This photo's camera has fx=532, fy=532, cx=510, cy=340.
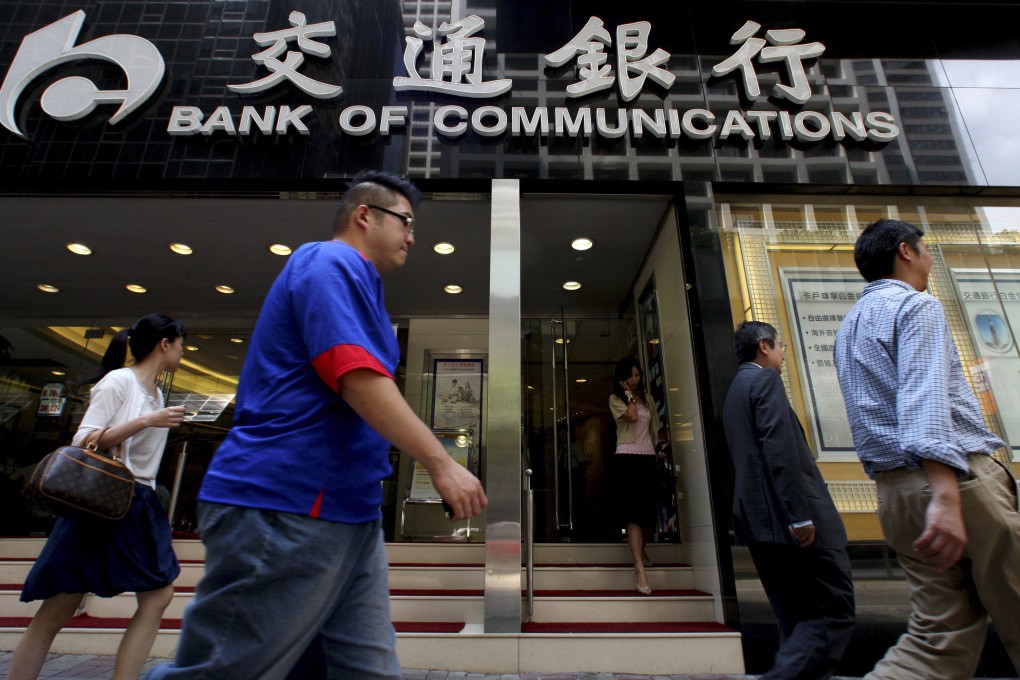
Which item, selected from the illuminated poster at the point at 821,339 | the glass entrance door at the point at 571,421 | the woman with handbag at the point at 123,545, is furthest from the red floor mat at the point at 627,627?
the glass entrance door at the point at 571,421

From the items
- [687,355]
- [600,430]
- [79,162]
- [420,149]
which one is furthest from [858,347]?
[79,162]

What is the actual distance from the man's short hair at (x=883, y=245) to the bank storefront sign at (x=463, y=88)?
2997mm

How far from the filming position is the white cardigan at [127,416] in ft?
7.33

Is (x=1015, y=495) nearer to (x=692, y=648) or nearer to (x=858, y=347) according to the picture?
(x=858, y=347)

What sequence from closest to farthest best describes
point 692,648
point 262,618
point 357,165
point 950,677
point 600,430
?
point 262,618
point 950,677
point 692,648
point 357,165
point 600,430

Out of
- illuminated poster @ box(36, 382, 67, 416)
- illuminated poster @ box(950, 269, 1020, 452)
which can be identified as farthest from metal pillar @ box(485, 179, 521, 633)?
illuminated poster @ box(36, 382, 67, 416)

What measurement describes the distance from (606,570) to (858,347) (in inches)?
123

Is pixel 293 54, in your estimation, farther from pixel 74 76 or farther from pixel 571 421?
pixel 571 421

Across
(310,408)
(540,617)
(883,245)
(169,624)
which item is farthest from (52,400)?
(883,245)

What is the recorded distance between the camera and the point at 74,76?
490 centimetres

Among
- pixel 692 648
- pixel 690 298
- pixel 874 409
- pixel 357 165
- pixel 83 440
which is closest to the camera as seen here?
pixel 874 409

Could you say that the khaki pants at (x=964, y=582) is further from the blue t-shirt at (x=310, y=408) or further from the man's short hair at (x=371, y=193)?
the man's short hair at (x=371, y=193)

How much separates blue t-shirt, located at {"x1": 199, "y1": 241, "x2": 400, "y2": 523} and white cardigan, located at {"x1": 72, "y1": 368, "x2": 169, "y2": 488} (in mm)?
1519

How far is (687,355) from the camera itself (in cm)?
442
